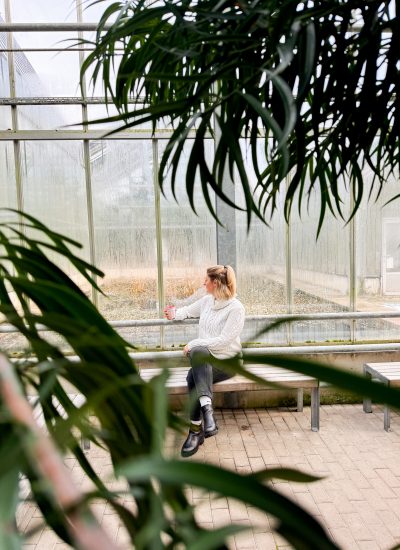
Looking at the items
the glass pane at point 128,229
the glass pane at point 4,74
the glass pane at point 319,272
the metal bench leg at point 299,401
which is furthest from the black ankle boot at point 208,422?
the glass pane at point 4,74

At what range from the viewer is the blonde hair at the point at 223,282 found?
3428mm

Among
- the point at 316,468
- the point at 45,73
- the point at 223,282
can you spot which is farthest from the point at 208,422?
the point at 45,73

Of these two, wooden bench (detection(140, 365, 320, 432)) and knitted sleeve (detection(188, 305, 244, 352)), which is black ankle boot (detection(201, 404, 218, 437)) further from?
knitted sleeve (detection(188, 305, 244, 352))

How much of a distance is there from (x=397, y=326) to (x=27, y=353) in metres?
4.59

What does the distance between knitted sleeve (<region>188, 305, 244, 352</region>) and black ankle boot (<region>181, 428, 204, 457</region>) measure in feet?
1.95

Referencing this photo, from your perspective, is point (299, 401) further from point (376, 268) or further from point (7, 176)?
point (7, 176)

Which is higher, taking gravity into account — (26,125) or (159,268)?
(26,125)

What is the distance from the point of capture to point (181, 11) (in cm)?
92

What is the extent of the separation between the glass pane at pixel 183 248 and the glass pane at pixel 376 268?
1465mm

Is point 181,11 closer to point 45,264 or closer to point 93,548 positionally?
point 45,264

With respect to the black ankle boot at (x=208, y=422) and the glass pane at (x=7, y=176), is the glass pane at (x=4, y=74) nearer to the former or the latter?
the glass pane at (x=7, y=176)

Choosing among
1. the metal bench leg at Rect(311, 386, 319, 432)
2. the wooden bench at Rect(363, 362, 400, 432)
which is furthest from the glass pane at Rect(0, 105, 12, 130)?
the wooden bench at Rect(363, 362, 400, 432)

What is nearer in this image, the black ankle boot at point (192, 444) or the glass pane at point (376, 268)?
the black ankle boot at point (192, 444)

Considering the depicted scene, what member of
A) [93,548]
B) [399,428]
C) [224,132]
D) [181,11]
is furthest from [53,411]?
[399,428]
